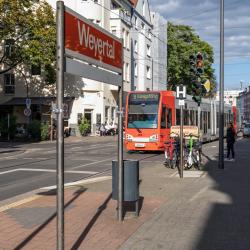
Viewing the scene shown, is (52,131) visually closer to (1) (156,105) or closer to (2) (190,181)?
(1) (156,105)

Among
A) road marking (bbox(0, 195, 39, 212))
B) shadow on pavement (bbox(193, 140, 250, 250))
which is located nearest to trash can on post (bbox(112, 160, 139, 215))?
shadow on pavement (bbox(193, 140, 250, 250))

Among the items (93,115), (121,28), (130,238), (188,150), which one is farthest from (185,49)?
(130,238)

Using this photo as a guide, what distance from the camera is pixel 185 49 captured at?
74125 mm

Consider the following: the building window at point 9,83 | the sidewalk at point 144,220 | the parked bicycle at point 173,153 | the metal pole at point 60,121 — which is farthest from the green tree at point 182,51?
the metal pole at point 60,121

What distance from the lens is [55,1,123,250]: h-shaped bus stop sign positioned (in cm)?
512

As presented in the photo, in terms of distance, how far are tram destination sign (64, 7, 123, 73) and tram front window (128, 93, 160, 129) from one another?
16885 mm

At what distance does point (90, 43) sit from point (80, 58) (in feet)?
1.78

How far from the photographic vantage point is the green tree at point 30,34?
35.4 metres

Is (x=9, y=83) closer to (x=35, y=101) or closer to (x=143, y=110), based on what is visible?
(x=35, y=101)

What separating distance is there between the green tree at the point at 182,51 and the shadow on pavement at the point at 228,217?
196 ft

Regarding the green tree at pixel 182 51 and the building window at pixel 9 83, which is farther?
the green tree at pixel 182 51

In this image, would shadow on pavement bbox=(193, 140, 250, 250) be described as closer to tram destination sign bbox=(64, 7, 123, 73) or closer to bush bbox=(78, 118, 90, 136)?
tram destination sign bbox=(64, 7, 123, 73)

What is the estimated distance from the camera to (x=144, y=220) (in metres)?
8.16

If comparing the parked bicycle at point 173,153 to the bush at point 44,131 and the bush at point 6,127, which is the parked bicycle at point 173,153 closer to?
the bush at point 44,131
